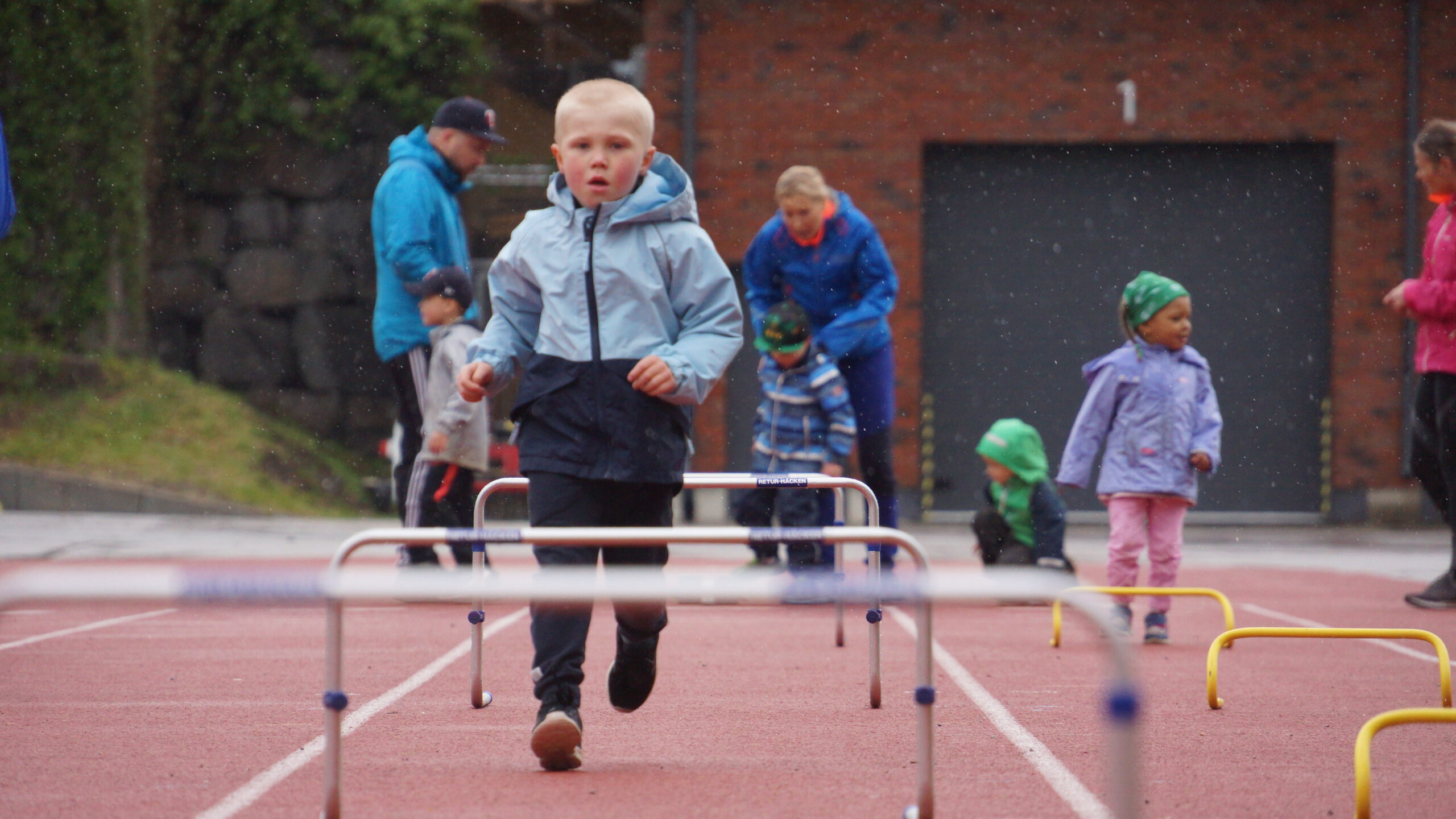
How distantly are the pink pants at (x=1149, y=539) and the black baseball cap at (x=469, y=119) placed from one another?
3665 millimetres

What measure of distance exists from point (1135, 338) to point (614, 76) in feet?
36.1

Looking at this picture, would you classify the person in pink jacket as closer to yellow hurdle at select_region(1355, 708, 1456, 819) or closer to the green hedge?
yellow hurdle at select_region(1355, 708, 1456, 819)

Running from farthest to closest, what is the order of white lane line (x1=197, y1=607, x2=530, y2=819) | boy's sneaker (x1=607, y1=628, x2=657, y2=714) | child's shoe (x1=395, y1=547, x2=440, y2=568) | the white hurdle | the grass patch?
the grass patch
child's shoe (x1=395, y1=547, x2=440, y2=568)
boy's sneaker (x1=607, y1=628, x2=657, y2=714)
white lane line (x1=197, y1=607, x2=530, y2=819)
the white hurdle

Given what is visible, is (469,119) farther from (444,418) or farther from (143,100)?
(143,100)

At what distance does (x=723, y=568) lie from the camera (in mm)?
9500

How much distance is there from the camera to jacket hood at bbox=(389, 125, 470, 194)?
7.95m

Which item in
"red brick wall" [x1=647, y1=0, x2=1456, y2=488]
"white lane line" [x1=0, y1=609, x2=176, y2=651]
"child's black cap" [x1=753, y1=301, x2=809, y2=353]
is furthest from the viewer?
"red brick wall" [x1=647, y1=0, x2=1456, y2=488]

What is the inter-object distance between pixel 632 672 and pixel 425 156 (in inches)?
174

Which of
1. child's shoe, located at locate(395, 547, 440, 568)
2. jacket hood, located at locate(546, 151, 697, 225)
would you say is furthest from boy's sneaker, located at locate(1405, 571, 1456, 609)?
jacket hood, located at locate(546, 151, 697, 225)

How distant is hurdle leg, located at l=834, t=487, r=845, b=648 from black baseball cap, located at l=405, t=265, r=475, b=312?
2465mm

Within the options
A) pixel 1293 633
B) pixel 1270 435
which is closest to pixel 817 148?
pixel 1270 435

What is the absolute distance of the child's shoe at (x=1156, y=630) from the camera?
22.7 ft

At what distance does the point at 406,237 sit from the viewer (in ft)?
25.5

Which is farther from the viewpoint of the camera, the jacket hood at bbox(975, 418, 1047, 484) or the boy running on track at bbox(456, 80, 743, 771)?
the jacket hood at bbox(975, 418, 1047, 484)
